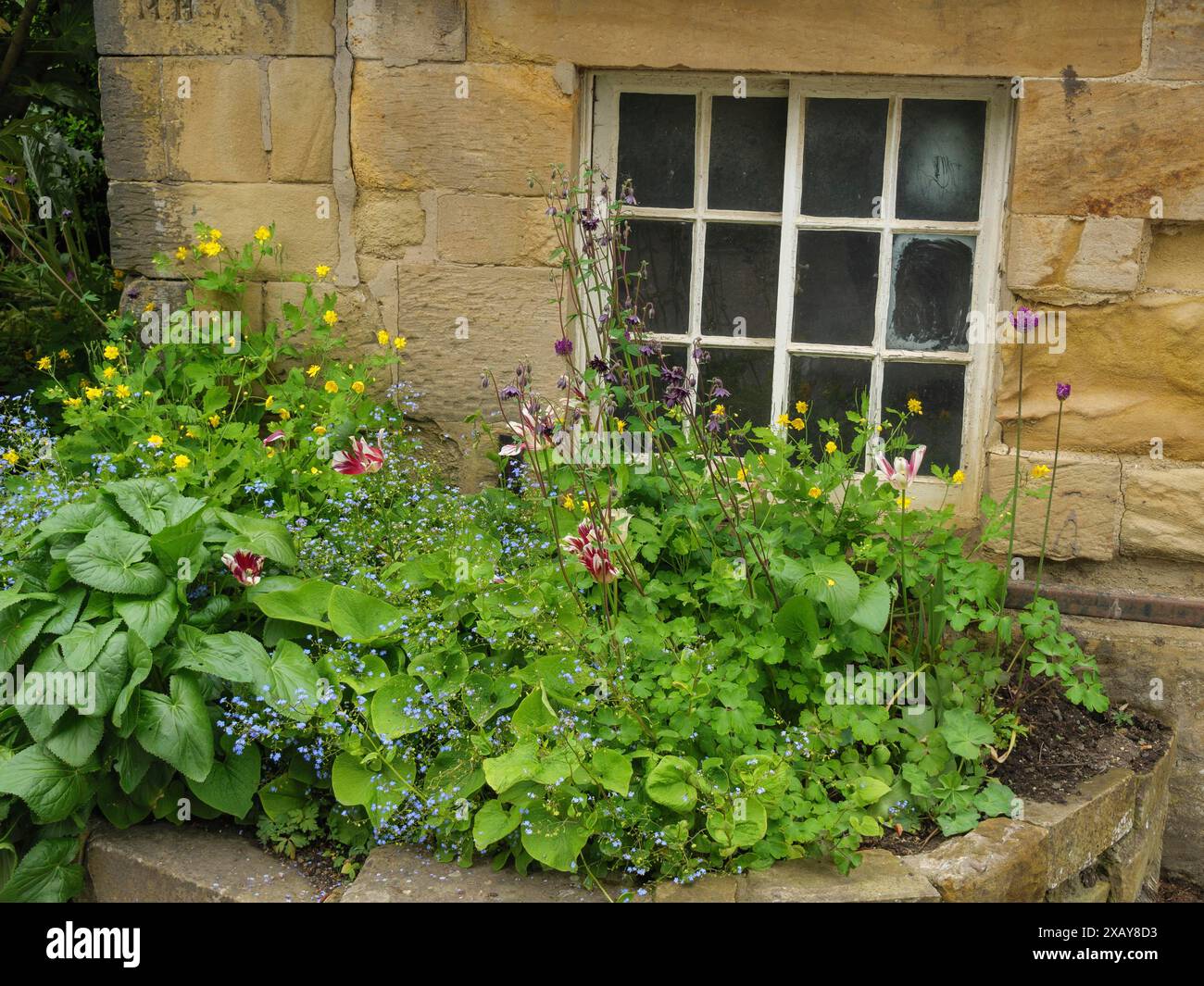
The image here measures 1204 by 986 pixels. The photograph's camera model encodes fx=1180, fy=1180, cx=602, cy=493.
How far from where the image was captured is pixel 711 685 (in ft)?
9.46

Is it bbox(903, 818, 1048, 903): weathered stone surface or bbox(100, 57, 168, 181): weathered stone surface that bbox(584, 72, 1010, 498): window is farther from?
bbox(100, 57, 168, 181): weathered stone surface

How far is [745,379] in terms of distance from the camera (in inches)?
157

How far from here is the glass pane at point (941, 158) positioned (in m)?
3.73

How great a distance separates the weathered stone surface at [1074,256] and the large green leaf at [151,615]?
259 cm

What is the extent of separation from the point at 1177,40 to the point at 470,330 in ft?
7.53

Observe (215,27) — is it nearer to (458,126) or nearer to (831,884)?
(458,126)

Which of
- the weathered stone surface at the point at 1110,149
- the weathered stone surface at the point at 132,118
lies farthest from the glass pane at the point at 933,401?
the weathered stone surface at the point at 132,118

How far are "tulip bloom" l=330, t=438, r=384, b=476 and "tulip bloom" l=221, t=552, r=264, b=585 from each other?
0.51 meters

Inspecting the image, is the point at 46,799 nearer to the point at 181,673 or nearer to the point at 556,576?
the point at 181,673

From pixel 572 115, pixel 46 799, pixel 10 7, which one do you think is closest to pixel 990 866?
pixel 46 799

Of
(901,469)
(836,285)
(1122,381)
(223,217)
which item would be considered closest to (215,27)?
(223,217)

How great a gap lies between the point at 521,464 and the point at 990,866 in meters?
1.84

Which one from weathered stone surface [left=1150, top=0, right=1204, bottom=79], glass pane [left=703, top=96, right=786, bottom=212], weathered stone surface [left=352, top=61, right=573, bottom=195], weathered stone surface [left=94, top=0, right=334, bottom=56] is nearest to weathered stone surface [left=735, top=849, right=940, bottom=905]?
glass pane [left=703, top=96, right=786, bottom=212]
